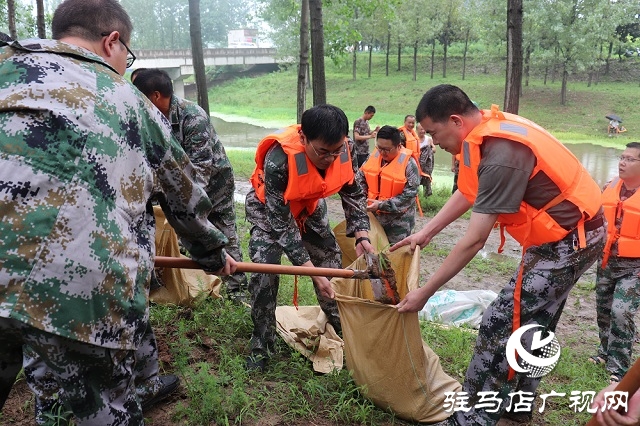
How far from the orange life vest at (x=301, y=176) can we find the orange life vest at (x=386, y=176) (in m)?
1.92

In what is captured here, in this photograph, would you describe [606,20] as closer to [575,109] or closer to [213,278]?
[575,109]

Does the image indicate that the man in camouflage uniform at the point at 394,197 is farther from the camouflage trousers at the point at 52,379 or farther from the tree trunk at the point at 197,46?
the tree trunk at the point at 197,46

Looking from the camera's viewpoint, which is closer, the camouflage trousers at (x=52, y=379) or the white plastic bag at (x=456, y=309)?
the camouflage trousers at (x=52, y=379)

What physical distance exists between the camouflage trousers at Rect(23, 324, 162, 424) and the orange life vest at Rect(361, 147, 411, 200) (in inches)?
130

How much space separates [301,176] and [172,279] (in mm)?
1644

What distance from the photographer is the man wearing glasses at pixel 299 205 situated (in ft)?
10.2

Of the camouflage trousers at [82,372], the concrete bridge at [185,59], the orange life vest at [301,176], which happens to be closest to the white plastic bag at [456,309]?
the orange life vest at [301,176]

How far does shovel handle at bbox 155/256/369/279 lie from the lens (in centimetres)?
242

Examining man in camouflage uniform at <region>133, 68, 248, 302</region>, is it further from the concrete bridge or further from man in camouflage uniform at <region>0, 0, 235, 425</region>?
the concrete bridge

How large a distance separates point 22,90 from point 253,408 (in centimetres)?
207

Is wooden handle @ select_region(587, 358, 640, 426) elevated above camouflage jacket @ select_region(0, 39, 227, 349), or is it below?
below

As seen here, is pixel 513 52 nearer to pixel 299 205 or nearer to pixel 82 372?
pixel 299 205

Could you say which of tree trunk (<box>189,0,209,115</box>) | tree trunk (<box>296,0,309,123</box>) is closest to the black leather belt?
tree trunk (<box>189,0,209,115</box>)

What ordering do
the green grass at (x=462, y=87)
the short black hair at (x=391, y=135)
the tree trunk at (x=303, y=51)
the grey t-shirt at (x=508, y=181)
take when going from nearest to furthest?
the grey t-shirt at (x=508, y=181), the short black hair at (x=391, y=135), the tree trunk at (x=303, y=51), the green grass at (x=462, y=87)
